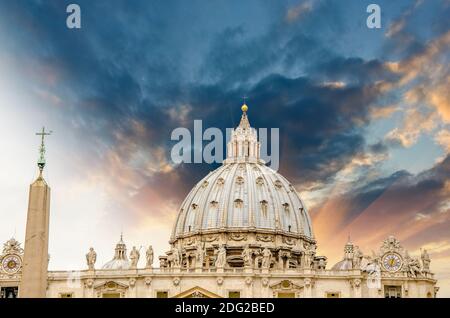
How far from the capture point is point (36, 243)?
116 ft

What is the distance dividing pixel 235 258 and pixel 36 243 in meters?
72.1

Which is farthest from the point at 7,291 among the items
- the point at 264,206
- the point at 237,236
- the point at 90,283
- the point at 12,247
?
the point at 264,206

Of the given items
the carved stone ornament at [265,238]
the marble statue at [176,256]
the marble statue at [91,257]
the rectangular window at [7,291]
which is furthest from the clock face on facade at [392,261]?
the rectangular window at [7,291]

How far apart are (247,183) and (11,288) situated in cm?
4009

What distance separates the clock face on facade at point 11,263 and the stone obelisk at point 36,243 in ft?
179

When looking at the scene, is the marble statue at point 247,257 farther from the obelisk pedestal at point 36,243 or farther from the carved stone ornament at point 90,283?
the obelisk pedestal at point 36,243

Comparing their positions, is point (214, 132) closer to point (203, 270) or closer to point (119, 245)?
point (203, 270)

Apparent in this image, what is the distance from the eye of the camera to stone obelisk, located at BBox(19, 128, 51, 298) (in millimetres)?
35062

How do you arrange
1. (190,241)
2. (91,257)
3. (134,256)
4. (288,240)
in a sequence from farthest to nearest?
(190,241)
(288,240)
(134,256)
(91,257)

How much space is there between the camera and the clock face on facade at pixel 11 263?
88000mm

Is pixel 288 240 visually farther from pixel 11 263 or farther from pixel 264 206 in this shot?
pixel 11 263
